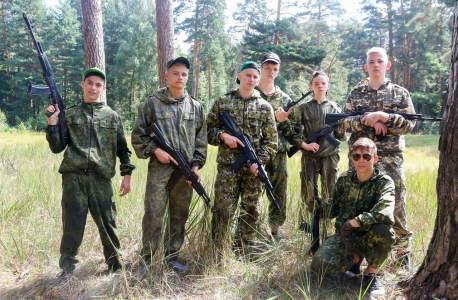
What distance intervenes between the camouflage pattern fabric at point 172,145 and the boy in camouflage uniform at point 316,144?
58.3 inches

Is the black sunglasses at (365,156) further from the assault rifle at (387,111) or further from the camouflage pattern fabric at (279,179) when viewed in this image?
the camouflage pattern fabric at (279,179)

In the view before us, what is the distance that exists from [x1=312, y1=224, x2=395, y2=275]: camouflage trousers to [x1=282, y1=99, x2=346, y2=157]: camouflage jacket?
4.79ft

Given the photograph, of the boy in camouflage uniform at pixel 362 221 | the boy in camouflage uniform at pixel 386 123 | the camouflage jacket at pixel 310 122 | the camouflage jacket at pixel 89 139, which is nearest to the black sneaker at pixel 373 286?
the boy in camouflage uniform at pixel 362 221

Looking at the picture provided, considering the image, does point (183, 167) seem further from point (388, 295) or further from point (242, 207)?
point (388, 295)

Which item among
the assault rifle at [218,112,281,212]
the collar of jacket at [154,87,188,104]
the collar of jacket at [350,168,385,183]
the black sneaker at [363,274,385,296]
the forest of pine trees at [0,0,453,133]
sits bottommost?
the black sneaker at [363,274,385,296]

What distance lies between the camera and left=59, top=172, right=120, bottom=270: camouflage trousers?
9.58ft

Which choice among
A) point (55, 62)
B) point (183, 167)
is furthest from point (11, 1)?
point (183, 167)

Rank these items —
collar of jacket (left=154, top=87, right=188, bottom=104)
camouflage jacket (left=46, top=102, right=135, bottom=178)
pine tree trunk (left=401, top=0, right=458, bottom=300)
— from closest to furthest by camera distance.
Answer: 1. pine tree trunk (left=401, top=0, right=458, bottom=300)
2. camouflage jacket (left=46, top=102, right=135, bottom=178)
3. collar of jacket (left=154, top=87, right=188, bottom=104)

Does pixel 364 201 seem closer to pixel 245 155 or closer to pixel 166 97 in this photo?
pixel 245 155

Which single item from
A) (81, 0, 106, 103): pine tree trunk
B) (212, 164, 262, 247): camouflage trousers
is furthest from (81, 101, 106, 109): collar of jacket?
(81, 0, 106, 103): pine tree trunk

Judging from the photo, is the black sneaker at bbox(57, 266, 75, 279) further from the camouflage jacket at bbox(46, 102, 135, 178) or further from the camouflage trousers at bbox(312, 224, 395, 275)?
the camouflage trousers at bbox(312, 224, 395, 275)

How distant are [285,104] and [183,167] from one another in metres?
1.75

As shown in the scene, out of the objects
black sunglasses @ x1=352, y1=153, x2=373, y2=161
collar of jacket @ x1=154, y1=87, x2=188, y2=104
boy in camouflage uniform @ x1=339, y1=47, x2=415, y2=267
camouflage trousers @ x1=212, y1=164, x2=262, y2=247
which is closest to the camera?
black sunglasses @ x1=352, y1=153, x2=373, y2=161

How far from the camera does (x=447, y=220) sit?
7.93 ft
